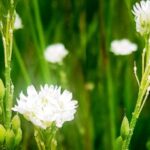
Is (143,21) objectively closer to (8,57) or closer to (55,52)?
(8,57)

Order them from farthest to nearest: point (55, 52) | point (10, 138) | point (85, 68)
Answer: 1. point (55, 52)
2. point (85, 68)
3. point (10, 138)

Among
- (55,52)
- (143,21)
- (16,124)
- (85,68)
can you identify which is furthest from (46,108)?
(55,52)

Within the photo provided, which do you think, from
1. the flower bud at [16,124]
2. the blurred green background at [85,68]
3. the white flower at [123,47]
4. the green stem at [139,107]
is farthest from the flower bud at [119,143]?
the white flower at [123,47]

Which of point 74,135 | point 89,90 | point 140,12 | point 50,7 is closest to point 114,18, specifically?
point 50,7

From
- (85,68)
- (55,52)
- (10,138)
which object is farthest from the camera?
(55,52)

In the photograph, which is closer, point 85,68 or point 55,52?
point 85,68

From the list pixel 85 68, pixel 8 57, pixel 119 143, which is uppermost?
pixel 85 68
